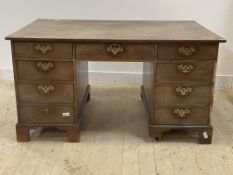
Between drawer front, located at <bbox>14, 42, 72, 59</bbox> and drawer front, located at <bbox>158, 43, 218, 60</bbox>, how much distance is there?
1.70ft

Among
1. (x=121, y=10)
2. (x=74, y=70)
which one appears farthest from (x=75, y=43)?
(x=121, y=10)

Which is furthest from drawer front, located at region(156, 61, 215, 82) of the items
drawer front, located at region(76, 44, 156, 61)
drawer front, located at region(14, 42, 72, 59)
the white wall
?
the white wall

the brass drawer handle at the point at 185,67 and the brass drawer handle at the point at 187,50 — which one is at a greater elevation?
the brass drawer handle at the point at 187,50

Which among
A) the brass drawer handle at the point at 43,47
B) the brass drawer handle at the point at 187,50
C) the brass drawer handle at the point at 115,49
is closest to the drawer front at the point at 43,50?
the brass drawer handle at the point at 43,47

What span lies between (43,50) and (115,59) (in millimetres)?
398

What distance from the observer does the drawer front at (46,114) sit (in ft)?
6.03

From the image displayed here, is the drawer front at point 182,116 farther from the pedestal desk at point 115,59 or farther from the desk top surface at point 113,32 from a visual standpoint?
the desk top surface at point 113,32

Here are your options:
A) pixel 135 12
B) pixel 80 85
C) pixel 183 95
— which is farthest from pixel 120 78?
pixel 183 95

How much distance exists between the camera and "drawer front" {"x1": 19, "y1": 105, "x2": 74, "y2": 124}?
1.84 metres

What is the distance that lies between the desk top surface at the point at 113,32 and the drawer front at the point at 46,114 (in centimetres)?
41

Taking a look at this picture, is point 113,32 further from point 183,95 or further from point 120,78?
point 120,78

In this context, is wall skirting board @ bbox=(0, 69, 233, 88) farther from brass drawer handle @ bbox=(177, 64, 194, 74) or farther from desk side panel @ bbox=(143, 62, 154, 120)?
brass drawer handle @ bbox=(177, 64, 194, 74)

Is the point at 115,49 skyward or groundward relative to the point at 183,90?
skyward

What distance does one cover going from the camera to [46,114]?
6.07 ft
